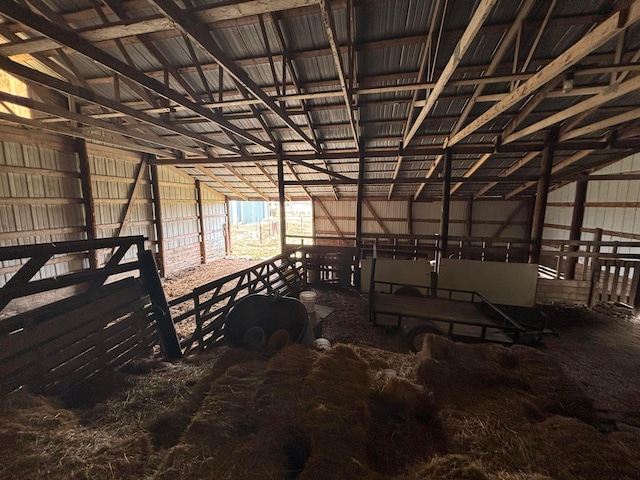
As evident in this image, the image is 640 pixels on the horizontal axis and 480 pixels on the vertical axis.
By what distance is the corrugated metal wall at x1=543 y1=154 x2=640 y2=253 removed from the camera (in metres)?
7.61

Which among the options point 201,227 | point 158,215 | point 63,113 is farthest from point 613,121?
point 201,227

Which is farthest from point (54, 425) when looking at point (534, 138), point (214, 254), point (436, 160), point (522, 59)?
point (214, 254)

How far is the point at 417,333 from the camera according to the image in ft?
14.6

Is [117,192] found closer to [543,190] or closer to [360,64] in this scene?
[360,64]

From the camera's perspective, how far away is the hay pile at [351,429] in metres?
1.45

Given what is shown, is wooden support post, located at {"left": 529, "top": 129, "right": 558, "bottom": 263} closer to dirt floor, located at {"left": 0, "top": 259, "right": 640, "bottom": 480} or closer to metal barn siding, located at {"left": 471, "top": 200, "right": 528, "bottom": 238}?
dirt floor, located at {"left": 0, "top": 259, "right": 640, "bottom": 480}

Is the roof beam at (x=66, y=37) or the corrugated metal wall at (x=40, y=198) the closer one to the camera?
the roof beam at (x=66, y=37)

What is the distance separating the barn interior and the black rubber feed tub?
0.03m

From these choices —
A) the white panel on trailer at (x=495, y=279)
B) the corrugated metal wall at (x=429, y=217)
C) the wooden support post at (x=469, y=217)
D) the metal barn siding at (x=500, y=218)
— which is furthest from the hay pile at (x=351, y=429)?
the metal barn siding at (x=500, y=218)

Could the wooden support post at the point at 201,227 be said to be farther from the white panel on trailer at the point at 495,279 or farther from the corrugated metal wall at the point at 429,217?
the white panel on trailer at the point at 495,279

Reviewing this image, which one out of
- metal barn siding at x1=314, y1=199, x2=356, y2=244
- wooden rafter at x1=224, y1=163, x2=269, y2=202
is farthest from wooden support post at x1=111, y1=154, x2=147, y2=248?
metal barn siding at x1=314, y1=199, x2=356, y2=244

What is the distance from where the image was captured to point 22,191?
20.6 feet

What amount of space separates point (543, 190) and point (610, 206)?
4.46m

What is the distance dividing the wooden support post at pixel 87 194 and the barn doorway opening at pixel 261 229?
308 inches
